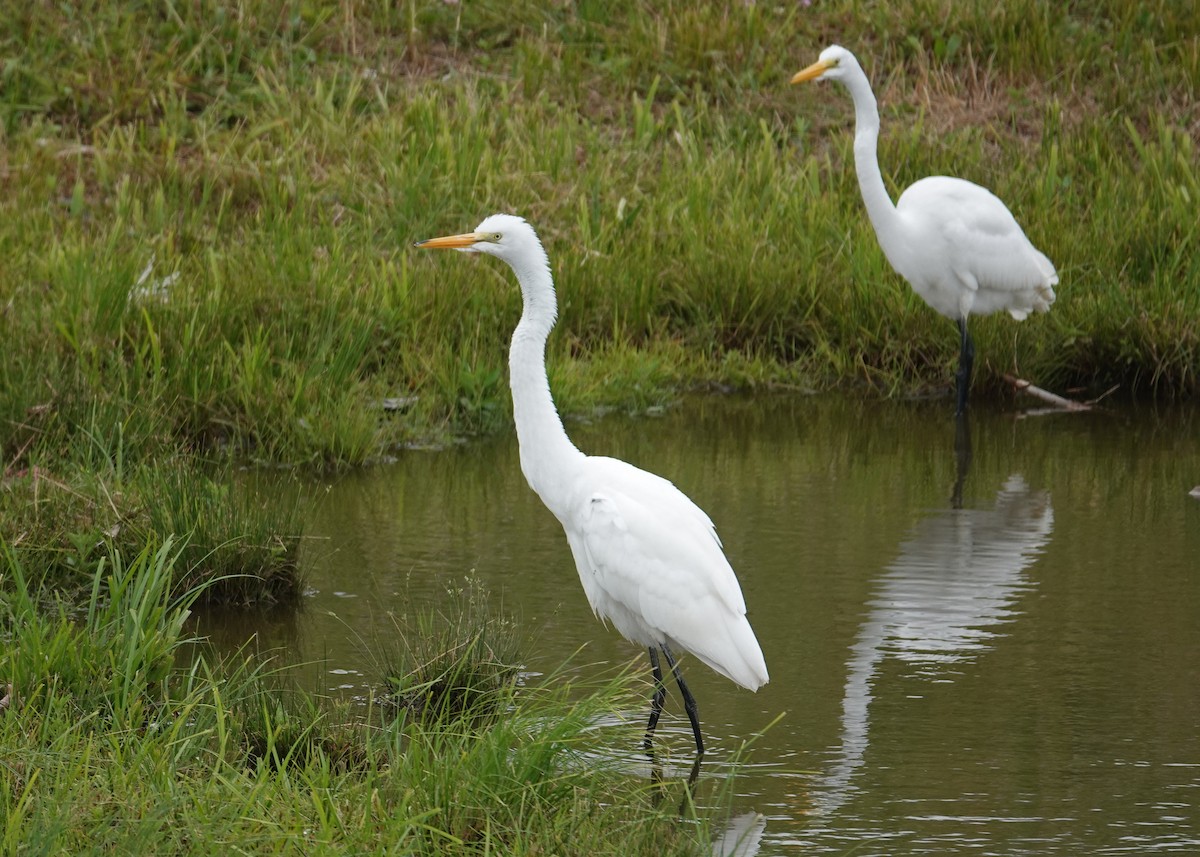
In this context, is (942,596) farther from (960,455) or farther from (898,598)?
(960,455)

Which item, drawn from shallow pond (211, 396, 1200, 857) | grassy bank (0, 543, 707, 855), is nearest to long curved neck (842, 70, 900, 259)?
shallow pond (211, 396, 1200, 857)

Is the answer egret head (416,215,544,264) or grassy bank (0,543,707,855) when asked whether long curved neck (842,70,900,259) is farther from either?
grassy bank (0,543,707,855)

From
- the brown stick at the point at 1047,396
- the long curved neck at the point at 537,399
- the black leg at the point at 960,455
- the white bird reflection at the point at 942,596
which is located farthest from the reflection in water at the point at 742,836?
the brown stick at the point at 1047,396

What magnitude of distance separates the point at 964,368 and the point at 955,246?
23.6 inches

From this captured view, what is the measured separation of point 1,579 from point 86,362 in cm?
261

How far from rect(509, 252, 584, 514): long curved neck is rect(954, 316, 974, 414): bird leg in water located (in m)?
3.93

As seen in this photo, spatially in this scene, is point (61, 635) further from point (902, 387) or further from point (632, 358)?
point (902, 387)

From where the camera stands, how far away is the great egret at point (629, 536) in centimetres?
455

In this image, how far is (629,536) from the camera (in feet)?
15.2

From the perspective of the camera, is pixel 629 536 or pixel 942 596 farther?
pixel 942 596

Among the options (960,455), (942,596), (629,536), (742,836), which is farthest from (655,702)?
(960,455)

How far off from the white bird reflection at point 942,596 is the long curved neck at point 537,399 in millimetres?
1037

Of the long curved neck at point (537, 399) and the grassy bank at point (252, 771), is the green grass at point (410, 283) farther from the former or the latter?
the long curved neck at point (537, 399)

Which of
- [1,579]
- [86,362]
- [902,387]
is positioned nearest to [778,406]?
[902,387]
